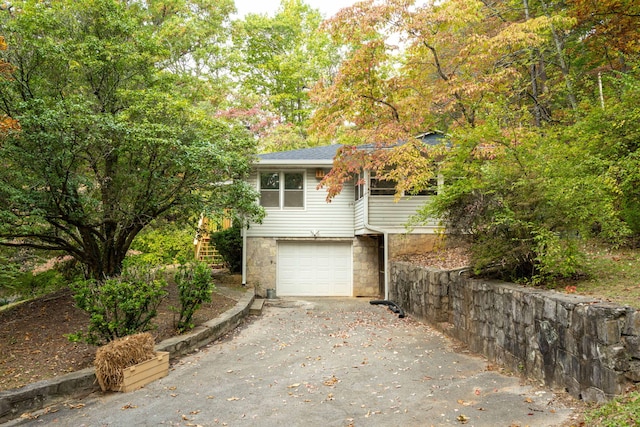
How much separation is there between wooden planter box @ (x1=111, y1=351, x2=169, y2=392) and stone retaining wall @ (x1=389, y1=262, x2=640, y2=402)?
14.5 feet

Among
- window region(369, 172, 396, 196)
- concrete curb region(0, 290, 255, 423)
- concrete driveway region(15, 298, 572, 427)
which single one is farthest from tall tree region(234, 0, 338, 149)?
concrete driveway region(15, 298, 572, 427)

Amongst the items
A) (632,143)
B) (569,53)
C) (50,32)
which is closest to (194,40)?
(50,32)

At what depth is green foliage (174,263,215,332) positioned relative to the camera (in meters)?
7.64

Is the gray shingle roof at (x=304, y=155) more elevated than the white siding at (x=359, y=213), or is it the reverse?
the gray shingle roof at (x=304, y=155)

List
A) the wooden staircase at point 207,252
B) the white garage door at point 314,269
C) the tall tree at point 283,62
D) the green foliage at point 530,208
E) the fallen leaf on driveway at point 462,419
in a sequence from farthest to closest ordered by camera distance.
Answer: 1. the tall tree at point 283,62
2. the wooden staircase at point 207,252
3. the white garage door at point 314,269
4. the green foliage at point 530,208
5. the fallen leaf on driveway at point 462,419

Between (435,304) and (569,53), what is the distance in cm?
967

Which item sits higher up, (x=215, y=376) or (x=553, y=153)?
(x=553, y=153)

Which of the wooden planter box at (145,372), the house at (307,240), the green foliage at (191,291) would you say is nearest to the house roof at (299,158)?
the house at (307,240)

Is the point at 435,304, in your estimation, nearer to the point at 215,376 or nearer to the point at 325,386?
the point at 325,386

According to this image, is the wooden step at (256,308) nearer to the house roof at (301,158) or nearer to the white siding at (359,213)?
the white siding at (359,213)

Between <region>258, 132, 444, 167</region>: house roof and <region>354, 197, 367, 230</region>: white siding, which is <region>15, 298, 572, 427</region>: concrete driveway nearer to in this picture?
<region>354, 197, 367, 230</region>: white siding

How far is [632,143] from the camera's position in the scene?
6441 mm

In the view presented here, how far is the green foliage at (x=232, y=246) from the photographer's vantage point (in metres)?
14.0

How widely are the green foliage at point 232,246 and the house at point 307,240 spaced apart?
43 centimetres
